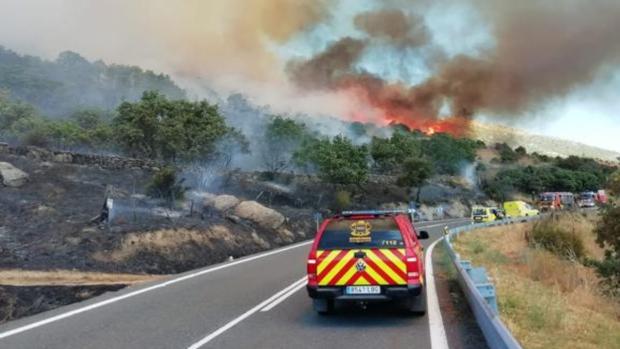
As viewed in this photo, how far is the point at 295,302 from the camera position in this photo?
36.5 feet

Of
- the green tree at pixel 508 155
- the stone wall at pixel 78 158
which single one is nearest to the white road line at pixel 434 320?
the stone wall at pixel 78 158

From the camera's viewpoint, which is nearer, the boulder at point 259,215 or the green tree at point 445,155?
the boulder at point 259,215

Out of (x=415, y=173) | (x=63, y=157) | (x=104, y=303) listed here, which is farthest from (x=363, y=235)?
(x=415, y=173)

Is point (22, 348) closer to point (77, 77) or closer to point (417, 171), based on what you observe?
point (417, 171)

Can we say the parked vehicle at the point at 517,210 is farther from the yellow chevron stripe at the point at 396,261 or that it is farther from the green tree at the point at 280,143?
the yellow chevron stripe at the point at 396,261

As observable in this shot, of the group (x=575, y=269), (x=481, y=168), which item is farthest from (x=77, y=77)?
(x=575, y=269)

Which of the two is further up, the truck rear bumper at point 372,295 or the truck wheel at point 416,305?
the truck rear bumper at point 372,295

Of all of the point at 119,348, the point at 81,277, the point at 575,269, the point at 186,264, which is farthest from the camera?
the point at 186,264

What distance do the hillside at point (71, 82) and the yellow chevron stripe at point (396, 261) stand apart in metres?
106

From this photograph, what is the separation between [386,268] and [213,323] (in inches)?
121

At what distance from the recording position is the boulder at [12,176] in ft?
98.7

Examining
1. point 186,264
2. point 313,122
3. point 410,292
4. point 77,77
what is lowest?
point 186,264

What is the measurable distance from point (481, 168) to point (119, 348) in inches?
4363

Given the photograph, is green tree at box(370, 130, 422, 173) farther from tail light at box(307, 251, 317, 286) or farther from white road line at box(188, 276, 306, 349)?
tail light at box(307, 251, 317, 286)
